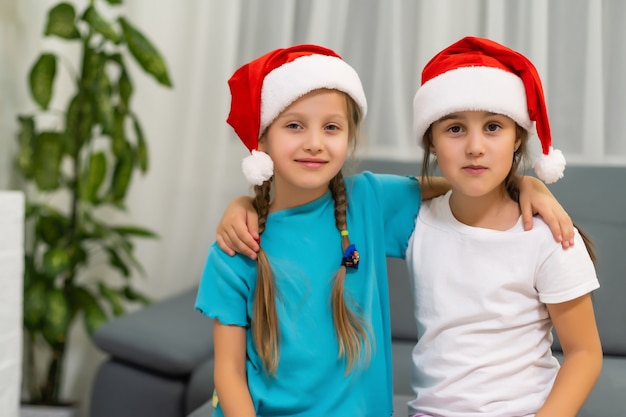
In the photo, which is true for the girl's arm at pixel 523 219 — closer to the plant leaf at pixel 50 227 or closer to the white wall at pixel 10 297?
the white wall at pixel 10 297

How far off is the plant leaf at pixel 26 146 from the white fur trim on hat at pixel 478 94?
5.42ft

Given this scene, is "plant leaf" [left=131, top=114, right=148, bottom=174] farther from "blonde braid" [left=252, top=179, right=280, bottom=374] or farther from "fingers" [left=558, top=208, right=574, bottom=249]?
"fingers" [left=558, top=208, right=574, bottom=249]

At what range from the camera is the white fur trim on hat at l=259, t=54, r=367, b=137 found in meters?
1.22

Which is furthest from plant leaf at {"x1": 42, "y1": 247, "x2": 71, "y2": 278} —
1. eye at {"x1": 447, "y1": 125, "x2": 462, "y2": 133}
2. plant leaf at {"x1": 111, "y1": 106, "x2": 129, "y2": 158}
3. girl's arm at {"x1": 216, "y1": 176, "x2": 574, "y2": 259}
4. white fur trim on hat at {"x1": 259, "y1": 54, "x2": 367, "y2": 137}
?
eye at {"x1": 447, "y1": 125, "x2": 462, "y2": 133}

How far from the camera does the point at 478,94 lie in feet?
3.87

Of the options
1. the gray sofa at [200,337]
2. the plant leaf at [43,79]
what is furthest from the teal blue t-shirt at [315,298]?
the plant leaf at [43,79]

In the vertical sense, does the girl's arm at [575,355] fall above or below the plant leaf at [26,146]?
below

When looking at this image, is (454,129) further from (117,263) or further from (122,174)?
(117,263)

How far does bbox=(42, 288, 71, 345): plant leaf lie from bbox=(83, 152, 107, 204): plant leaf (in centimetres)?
36

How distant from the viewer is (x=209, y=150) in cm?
272

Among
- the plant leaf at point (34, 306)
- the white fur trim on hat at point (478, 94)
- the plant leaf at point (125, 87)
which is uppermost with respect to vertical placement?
the plant leaf at point (125, 87)

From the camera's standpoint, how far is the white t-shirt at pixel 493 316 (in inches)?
46.6

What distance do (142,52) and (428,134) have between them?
1.35m

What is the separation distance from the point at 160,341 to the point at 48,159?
85 cm
